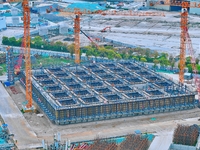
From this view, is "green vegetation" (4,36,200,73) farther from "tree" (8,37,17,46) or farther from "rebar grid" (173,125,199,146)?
"rebar grid" (173,125,199,146)

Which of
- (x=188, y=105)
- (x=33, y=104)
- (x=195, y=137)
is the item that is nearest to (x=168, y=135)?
(x=195, y=137)

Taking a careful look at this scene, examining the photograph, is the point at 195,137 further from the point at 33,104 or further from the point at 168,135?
the point at 33,104

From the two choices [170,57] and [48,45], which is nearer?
[170,57]

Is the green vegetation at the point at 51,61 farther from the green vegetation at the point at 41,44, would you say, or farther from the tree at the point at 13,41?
the tree at the point at 13,41

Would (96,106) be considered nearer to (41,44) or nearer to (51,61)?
(51,61)

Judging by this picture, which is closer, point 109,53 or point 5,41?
point 109,53

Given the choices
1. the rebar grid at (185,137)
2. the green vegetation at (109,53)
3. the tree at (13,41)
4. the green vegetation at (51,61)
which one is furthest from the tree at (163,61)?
the rebar grid at (185,137)

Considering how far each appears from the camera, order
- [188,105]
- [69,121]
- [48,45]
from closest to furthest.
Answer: [69,121]
[188,105]
[48,45]

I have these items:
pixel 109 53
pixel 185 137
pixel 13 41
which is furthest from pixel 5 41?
pixel 185 137

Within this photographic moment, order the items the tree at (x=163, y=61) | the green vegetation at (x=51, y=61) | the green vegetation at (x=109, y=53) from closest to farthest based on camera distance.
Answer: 1. the tree at (x=163, y=61)
2. the green vegetation at (x=109, y=53)
3. the green vegetation at (x=51, y=61)
